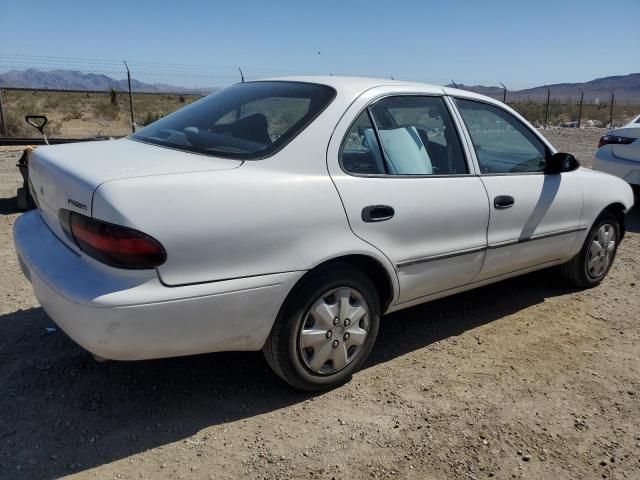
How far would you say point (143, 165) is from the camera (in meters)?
2.66

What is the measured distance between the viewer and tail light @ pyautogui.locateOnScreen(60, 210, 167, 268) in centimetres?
236

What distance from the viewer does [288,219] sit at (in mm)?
2711

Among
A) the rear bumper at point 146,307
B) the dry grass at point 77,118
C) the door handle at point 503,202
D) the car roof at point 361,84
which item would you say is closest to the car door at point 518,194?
the door handle at point 503,202

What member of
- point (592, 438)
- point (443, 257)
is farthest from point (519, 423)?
point (443, 257)

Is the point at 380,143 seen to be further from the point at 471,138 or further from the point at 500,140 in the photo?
the point at 500,140

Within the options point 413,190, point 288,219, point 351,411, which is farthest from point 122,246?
point 413,190

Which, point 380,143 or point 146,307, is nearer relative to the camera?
point 146,307

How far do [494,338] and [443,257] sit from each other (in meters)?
0.90

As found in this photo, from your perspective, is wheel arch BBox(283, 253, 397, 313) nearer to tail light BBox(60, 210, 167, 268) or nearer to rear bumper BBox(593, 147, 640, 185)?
tail light BBox(60, 210, 167, 268)

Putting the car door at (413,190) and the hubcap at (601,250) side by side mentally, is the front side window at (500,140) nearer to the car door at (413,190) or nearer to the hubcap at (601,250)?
the car door at (413,190)

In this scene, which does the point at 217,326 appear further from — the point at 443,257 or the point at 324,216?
the point at 443,257

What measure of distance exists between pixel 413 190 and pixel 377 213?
33 centimetres

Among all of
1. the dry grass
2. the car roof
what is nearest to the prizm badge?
the car roof

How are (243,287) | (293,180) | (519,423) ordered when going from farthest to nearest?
(519,423), (293,180), (243,287)
